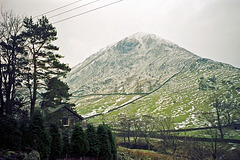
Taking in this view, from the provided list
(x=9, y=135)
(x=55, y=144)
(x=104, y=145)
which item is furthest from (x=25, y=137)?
(x=104, y=145)

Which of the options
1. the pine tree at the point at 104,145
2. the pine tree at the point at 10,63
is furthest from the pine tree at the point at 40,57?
the pine tree at the point at 104,145

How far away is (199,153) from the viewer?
1316 inches

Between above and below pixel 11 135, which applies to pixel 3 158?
below

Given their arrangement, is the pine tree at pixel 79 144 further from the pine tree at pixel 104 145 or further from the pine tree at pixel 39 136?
the pine tree at pixel 39 136

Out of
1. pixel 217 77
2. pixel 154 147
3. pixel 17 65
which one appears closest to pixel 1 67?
pixel 17 65

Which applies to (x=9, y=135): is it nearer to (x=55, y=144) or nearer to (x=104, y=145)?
(x=55, y=144)

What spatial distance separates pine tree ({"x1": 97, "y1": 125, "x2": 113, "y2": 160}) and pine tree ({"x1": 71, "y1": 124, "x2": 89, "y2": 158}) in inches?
95.5

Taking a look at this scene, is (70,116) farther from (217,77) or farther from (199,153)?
(217,77)

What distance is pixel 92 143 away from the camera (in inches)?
700

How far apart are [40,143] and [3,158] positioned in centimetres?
381

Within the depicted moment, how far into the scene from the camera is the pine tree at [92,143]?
17.2m

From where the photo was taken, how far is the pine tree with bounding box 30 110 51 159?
13.1 m

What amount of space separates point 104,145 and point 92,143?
1618 millimetres

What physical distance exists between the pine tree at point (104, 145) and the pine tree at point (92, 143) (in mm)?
730
